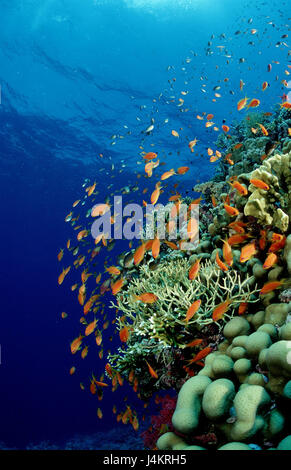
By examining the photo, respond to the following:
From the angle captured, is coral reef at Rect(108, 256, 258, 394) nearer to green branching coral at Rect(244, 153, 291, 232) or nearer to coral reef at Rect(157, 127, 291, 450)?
coral reef at Rect(157, 127, 291, 450)

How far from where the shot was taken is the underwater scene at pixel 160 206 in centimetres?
304

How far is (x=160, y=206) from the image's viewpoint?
7457 millimetres

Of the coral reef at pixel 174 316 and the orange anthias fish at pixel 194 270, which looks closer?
the orange anthias fish at pixel 194 270

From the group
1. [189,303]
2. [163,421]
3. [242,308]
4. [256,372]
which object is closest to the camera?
[256,372]

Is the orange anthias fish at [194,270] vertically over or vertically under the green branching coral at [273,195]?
under

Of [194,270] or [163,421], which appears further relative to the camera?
[163,421]

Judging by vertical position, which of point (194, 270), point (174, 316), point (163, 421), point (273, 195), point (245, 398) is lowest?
point (163, 421)

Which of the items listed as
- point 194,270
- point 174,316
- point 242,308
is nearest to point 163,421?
point 174,316

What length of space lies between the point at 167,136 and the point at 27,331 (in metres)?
77.4

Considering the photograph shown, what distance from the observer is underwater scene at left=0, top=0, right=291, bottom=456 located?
3039 mm
